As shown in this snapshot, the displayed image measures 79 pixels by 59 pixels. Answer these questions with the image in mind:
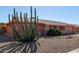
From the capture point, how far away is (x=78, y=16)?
720 centimetres

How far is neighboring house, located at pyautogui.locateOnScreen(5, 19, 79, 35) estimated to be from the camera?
7.23m

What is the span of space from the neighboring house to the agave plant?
0.11 m

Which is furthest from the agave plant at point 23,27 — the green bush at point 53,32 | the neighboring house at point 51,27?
the green bush at point 53,32

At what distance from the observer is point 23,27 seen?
23.8 feet

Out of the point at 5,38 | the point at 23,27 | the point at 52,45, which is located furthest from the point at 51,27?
the point at 5,38

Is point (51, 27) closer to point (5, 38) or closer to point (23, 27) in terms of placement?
point (23, 27)

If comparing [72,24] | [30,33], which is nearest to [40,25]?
[30,33]

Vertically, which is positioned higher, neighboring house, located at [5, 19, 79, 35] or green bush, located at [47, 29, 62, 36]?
neighboring house, located at [5, 19, 79, 35]

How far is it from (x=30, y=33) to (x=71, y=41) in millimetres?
1135

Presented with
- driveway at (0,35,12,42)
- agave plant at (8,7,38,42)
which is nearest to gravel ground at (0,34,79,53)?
driveway at (0,35,12,42)

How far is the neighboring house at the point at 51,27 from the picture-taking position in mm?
7234

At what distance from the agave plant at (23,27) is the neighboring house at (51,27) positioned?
106 millimetres

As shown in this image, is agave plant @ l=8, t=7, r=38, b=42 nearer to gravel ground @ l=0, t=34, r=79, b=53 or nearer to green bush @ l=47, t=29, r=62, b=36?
gravel ground @ l=0, t=34, r=79, b=53
